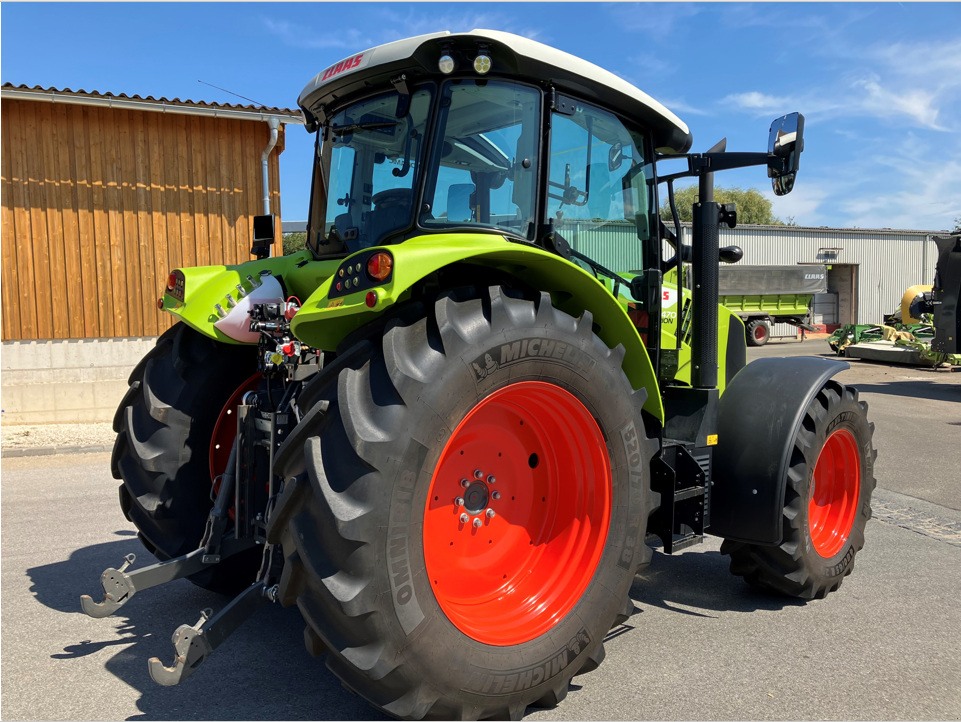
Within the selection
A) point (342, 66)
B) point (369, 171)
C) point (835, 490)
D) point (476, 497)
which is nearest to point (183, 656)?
point (476, 497)

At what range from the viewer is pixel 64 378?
29.6ft

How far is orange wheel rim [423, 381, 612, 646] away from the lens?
8.89 feet

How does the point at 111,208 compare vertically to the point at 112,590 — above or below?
above

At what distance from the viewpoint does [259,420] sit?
301 centimetres

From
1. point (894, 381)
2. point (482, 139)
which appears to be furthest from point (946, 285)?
point (482, 139)

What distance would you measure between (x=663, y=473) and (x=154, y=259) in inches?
323

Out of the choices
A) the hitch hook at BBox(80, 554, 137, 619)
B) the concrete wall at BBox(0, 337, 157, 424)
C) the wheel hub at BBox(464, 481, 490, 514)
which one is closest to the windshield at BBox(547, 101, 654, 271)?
the wheel hub at BBox(464, 481, 490, 514)

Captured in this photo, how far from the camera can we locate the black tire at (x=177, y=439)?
336 centimetres

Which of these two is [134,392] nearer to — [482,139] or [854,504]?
[482,139]

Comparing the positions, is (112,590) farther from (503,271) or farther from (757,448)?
(757,448)

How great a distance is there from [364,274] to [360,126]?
120 centimetres

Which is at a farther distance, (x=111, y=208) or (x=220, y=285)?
(x=111, y=208)

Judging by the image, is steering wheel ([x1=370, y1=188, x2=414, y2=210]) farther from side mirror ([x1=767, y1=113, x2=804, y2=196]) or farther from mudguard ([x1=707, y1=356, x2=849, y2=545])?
mudguard ([x1=707, y1=356, x2=849, y2=545])

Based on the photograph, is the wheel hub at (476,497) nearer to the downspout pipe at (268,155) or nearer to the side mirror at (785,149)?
→ the side mirror at (785,149)
